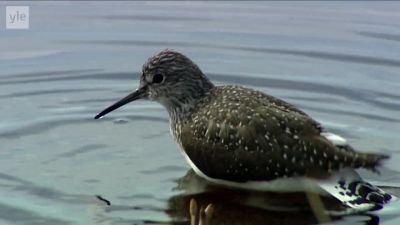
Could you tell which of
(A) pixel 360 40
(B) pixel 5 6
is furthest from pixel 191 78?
(B) pixel 5 6

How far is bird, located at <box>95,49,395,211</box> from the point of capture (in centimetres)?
855

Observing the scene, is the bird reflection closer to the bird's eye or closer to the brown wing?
the brown wing

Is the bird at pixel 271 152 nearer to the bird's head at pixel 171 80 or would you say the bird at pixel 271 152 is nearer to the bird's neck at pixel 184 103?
the bird's neck at pixel 184 103

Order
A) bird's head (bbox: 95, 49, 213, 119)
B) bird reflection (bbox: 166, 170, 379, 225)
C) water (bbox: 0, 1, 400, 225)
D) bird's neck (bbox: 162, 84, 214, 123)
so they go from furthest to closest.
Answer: bird's head (bbox: 95, 49, 213, 119), bird's neck (bbox: 162, 84, 214, 123), water (bbox: 0, 1, 400, 225), bird reflection (bbox: 166, 170, 379, 225)

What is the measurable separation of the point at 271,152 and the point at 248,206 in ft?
1.89

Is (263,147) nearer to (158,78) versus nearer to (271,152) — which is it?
(271,152)

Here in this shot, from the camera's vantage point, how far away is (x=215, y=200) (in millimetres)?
9047

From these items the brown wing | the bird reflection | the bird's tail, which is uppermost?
the brown wing

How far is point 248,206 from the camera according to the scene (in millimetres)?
8867

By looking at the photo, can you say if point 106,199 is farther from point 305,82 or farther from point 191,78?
point 305,82

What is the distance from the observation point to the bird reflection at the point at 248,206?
8.53 m

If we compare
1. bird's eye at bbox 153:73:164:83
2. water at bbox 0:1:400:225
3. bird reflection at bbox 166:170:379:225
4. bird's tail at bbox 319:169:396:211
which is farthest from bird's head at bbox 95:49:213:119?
bird's tail at bbox 319:169:396:211

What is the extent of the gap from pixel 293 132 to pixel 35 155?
2.68m

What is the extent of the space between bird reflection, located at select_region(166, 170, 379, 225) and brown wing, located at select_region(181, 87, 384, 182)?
27cm
